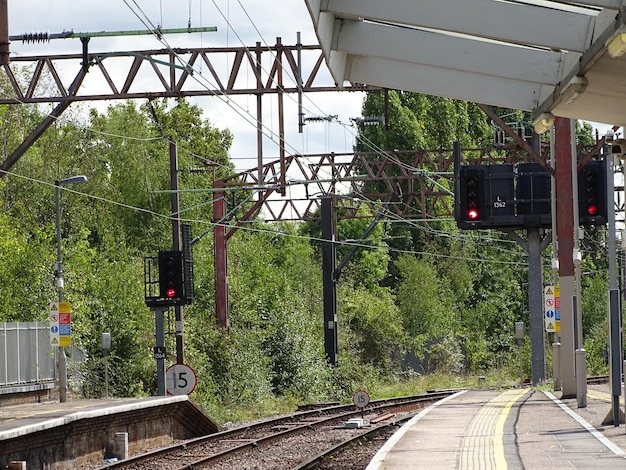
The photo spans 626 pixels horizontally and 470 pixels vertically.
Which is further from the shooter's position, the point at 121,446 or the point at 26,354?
the point at 26,354

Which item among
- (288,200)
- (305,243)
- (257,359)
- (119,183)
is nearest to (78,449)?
(257,359)

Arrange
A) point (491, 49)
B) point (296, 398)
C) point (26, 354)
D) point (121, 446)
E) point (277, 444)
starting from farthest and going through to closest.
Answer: point (296, 398) → point (26, 354) → point (277, 444) → point (121, 446) → point (491, 49)

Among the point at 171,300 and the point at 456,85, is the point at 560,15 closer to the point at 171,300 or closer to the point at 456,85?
the point at 456,85

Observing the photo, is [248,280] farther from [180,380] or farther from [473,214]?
[473,214]

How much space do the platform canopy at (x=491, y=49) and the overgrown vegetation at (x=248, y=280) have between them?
20.5 metres

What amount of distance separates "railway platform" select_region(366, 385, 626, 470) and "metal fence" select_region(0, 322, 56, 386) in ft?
37.2

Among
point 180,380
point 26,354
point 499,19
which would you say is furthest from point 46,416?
point 499,19

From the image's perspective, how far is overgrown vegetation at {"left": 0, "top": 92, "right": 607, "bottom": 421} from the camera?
4109 centimetres

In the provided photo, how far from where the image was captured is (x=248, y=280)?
5484 cm

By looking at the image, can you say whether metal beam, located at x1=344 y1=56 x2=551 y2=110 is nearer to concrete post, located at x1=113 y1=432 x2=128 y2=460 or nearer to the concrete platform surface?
the concrete platform surface

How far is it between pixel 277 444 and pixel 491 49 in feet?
51.4

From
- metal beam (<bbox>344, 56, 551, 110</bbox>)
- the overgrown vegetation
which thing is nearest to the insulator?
the overgrown vegetation

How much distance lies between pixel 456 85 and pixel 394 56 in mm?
1076

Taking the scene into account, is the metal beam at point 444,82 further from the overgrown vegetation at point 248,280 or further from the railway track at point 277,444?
the overgrown vegetation at point 248,280
